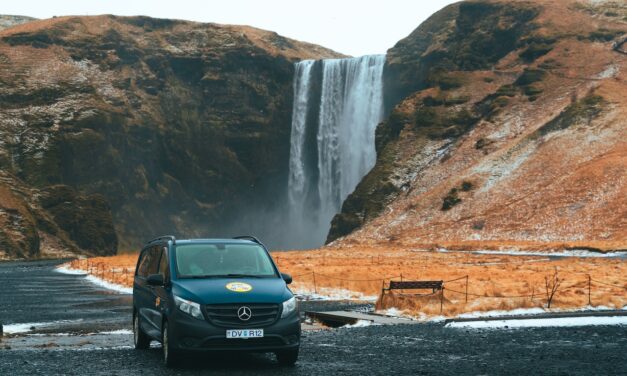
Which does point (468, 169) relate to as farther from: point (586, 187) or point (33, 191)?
point (33, 191)

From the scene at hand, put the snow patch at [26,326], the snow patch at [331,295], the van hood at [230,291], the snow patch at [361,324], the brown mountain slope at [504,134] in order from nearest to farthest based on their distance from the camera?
the van hood at [230,291], the snow patch at [361,324], the snow patch at [26,326], the snow patch at [331,295], the brown mountain slope at [504,134]

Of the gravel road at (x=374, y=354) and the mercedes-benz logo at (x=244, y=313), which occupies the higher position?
the mercedes-benz logo at (x=244, y=313)

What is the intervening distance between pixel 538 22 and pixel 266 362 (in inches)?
4531

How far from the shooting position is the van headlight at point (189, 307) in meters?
14.0

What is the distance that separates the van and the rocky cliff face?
381ft

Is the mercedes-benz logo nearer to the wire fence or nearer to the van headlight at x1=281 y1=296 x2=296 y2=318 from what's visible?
the van headlight at x1=281 y1=296 x2=296 y2=318

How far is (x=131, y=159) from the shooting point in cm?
13688

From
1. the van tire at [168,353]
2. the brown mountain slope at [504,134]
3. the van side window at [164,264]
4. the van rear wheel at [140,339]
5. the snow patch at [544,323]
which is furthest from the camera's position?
the brown mountain slope at [504,134]

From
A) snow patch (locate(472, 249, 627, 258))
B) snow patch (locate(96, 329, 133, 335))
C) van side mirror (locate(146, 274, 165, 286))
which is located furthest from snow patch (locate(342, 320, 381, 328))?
snow patch (locate(472, 249, 627, 258))

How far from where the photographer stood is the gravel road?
565 inches

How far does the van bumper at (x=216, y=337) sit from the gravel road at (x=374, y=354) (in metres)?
0.49

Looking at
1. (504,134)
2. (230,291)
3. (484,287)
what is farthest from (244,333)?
(504,134)

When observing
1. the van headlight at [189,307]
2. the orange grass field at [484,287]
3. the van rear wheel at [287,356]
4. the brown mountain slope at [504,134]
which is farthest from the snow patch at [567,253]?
the van headlight at [189,307]

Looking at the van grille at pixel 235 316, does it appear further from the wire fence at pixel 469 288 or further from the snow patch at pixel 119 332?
the wire fence at pixel 469 288
